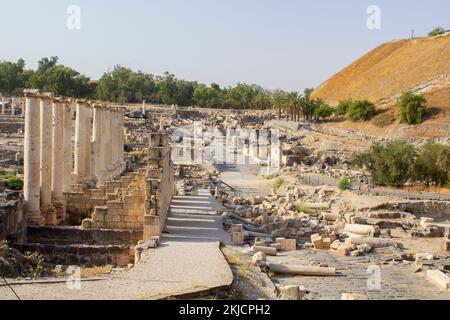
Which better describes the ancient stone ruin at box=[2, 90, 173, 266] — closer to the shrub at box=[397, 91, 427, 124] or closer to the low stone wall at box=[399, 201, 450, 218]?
the low stone wall at box=[399, 201, 450, 218]

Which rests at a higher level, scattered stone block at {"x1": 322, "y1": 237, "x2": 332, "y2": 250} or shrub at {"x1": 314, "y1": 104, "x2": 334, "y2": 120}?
shrub at {"x1": 314, "y1": 104, "x2": 334, "y2": 120}

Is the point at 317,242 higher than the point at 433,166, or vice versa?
the point at 433,166

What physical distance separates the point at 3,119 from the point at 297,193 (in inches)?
1337

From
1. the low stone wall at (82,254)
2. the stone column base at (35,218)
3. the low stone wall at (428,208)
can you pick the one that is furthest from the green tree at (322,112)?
the low stone wall at (82,254)

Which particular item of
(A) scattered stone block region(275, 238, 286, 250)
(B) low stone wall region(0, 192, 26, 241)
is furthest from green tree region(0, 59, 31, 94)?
(A) scattered stone block region(275, 238, 286, 250)

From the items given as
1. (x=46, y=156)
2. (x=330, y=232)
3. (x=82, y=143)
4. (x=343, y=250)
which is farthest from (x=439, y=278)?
(x=82, y=143)

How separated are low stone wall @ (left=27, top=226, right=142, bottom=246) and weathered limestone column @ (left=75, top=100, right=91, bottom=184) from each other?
586 centimetres

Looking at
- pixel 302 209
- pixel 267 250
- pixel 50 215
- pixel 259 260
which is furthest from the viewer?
pixel 302 209

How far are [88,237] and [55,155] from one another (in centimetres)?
426

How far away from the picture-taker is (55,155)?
1975 cm

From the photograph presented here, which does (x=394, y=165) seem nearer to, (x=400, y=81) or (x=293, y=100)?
(x=293, y=100)

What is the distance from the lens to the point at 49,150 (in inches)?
733

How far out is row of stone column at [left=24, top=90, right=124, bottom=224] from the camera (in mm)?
17562
